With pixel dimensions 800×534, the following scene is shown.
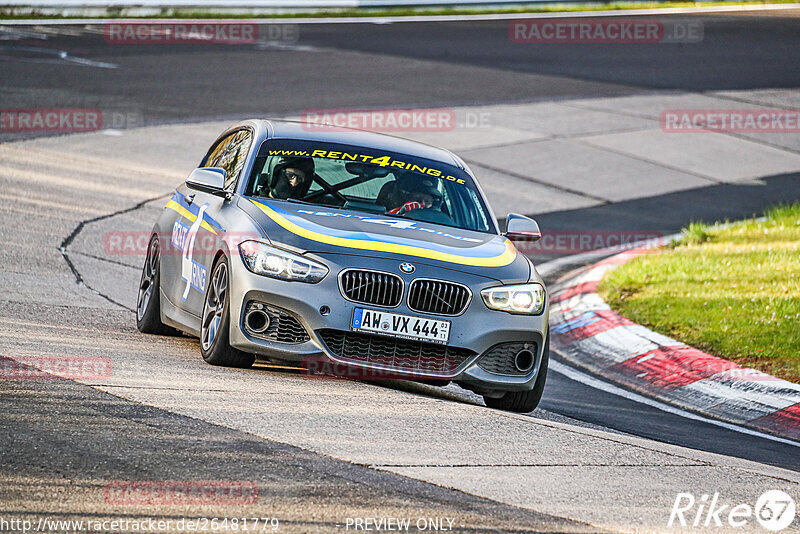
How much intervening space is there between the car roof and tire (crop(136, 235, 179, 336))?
1238mm

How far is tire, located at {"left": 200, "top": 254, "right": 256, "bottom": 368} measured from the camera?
24.6ft

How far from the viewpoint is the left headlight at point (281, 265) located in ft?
23.9

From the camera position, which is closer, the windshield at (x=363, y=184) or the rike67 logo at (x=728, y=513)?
the rike67 logo at (x=728, y=513)

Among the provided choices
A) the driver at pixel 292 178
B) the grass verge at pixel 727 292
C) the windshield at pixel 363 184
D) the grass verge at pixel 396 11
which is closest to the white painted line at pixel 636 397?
the grass verge at pixel 727 292

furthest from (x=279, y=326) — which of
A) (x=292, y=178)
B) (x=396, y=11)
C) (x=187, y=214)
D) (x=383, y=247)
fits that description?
(x=396, y=11)

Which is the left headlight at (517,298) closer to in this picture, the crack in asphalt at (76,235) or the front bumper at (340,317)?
the front bumper at (340,317)

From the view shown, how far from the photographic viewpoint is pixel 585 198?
56.8 ft

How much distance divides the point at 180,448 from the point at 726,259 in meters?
8.43

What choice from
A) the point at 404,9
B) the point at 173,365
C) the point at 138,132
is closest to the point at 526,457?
the point at 173,365

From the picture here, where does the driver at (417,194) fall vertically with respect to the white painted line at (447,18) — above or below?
below

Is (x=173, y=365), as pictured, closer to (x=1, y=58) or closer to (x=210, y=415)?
(x=210, y=415)

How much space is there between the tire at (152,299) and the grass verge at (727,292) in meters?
4.17

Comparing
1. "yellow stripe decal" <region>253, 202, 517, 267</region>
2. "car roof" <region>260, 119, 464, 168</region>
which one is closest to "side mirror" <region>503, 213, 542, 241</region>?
"car roof" <region>260, 119, 464, 168</region>

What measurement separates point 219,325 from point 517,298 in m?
1.77
